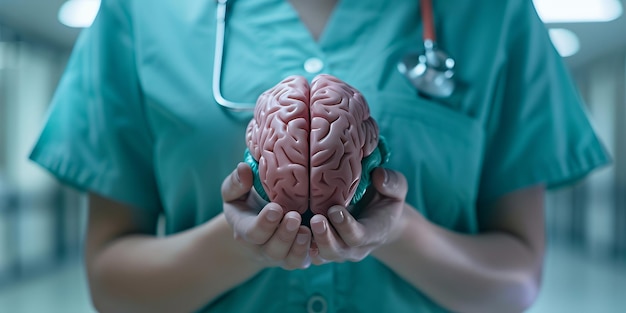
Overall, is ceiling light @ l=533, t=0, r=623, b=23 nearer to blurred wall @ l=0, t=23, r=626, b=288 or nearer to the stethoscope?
blurred wall @ l=0, t=23, r=626, b=288

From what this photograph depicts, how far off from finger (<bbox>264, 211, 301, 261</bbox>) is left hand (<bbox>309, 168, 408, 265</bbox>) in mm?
12

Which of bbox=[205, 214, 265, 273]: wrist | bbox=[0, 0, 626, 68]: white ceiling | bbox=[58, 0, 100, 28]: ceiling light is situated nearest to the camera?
bbox=[205, 214, 265, 273]: wrist

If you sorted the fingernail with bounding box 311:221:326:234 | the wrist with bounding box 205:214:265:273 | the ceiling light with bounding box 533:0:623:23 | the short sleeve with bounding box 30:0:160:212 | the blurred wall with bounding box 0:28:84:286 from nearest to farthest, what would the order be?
the fingernail with bounding box 311:221:326:234, the wrist with bounding box 205:214:265:273, the short sleeve with bounding box 30:0:160:212, the ceiling light with bounding box 533:0:623:23, the blurred wall with bounding box 0:28:84:286

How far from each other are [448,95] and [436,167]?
0.08 metres

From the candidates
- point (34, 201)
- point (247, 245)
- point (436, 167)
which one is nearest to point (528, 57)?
point (436, 167)

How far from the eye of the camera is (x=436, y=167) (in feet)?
2.07

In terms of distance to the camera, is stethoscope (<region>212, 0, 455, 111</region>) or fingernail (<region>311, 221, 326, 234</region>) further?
stethoscope (<region>212, 0, 455, 111</region>)

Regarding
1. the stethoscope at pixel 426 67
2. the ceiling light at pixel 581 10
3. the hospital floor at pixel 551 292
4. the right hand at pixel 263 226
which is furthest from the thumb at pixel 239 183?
the hospital floor at pixel 551 292

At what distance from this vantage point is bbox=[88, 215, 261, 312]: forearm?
0.60 metres

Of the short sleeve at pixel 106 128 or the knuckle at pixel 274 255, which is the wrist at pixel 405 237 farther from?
the short sleeve at pixel 106 128

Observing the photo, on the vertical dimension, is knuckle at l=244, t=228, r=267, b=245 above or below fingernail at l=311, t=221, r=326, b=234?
below

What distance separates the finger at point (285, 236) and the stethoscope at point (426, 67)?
0.19 m

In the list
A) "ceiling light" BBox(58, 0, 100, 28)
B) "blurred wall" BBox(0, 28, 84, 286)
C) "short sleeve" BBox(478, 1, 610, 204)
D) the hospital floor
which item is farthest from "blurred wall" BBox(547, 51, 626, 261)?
"short sleeve" BBox(478, 1, 610, 204)

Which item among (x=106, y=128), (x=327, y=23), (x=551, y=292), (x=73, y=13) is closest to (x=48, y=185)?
(x=73, y=13)
